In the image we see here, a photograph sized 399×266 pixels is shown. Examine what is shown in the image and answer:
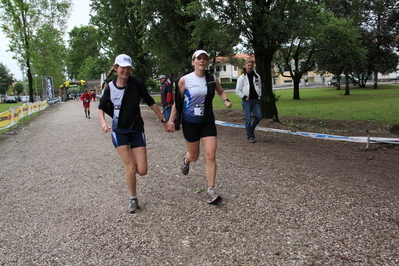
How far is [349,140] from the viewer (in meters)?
9.36

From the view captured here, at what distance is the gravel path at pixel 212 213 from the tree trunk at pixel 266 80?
6.21 meters

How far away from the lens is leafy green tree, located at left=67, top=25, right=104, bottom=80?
8187 centimetres

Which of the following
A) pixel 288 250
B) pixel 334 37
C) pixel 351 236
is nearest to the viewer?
pixel 288 250

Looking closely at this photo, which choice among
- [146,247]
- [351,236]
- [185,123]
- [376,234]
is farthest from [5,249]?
[376,234]

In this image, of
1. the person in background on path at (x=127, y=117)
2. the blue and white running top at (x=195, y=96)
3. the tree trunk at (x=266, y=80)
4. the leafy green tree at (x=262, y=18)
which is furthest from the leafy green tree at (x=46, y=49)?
the blue and white running top at (x=195, y=96)

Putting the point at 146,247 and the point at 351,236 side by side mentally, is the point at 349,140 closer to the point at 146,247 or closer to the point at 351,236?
the point at 351,236

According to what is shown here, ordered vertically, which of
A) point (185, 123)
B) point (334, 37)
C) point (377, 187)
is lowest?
point (377, 187)

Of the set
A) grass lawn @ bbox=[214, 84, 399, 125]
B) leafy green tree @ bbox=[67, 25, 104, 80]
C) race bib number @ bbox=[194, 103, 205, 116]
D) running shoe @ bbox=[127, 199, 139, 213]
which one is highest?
leafy green tree @ bbox=[67, 25, 104, 80]

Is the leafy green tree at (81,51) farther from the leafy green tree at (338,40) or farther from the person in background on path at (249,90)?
the person in background on path at (249,90)

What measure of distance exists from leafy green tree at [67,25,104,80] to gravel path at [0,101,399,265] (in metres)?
74.7

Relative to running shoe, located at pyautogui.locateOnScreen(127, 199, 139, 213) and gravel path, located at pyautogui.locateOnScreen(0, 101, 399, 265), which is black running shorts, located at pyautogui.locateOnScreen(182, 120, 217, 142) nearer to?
gravel path, located at pyautogui.locateOnScreen(0, 101, 399, 265)

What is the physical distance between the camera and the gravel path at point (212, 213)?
345 cm

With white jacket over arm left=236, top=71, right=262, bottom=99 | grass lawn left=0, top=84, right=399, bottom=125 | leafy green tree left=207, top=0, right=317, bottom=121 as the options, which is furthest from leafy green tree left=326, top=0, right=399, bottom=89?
white jacket over arm left=236, top=71, right=262, bottom=99

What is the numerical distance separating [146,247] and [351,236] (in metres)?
1.98
